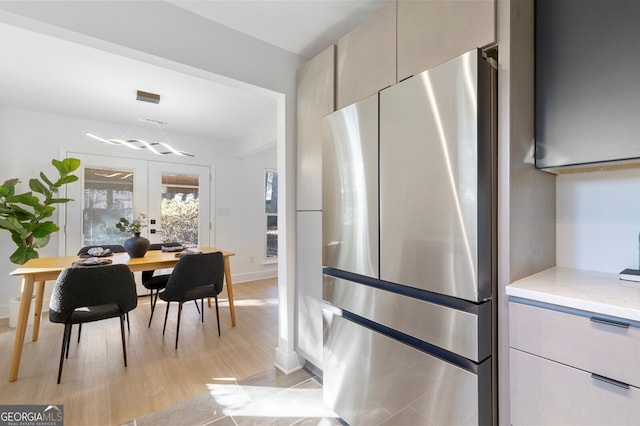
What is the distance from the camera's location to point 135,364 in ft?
7.66

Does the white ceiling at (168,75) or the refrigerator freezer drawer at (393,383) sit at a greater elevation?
the white ceiling at (168,75)

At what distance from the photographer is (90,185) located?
4.00 meters

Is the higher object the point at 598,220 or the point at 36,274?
the point at 598,220

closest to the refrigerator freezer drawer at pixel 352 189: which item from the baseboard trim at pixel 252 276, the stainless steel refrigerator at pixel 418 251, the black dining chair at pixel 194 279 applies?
the stainless steel refrigerator at pixel 418 251

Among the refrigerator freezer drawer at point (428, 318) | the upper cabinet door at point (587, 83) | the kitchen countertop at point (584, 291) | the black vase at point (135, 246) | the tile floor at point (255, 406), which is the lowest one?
the tile floor at point (255, 406)

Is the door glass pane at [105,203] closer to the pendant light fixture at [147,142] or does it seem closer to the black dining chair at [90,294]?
the pendant light fixture at [147,142]

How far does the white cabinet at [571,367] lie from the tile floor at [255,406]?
1056 millimetres

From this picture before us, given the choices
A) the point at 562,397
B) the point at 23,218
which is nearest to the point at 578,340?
the point at 562,397

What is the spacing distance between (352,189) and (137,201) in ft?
13.3

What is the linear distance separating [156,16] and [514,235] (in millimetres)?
2176

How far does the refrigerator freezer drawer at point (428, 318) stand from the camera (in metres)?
1.06

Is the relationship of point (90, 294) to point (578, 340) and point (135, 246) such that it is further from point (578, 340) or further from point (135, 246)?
point (578, 340)

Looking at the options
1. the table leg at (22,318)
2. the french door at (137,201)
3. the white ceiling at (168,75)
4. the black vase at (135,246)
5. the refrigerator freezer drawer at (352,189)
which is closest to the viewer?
the refrigerator freezer drawer at (352,189)

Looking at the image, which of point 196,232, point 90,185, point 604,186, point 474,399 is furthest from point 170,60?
point 196,232
